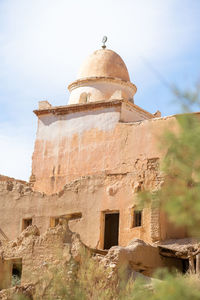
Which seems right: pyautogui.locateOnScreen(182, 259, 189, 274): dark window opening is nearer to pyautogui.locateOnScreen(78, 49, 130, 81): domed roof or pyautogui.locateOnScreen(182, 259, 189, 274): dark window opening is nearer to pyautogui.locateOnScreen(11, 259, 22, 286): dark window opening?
pyautogui.locateOnScreen(11, 259, 22, 286): dark window opening

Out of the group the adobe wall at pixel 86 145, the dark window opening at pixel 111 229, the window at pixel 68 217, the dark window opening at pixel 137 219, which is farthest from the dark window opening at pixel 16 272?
the adobe wall at pixel 86 145

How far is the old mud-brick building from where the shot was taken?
1995cm

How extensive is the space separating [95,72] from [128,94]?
5.68 feet

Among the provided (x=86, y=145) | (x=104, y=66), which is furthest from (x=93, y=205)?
(x=104, y=66)

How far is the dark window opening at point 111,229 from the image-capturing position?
21.5 meters

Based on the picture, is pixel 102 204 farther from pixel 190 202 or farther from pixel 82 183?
pixel 190 202

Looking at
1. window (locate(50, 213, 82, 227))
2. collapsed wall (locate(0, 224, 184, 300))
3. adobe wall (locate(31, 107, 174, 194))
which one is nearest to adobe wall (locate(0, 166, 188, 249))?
window (locate(50, 213, 82, 227))

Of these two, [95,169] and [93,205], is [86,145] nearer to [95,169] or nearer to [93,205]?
[95,169]

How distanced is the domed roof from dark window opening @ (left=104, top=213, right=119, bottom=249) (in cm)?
679

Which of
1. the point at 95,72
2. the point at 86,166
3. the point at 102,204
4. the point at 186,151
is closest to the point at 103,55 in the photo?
the point at 95,72

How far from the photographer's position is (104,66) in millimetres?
25984

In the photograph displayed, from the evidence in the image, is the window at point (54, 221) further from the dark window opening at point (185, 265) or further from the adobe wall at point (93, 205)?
the dark window opening at point (185, 265)

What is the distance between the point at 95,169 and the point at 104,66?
18.3 ft

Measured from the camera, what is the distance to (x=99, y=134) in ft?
75.7
